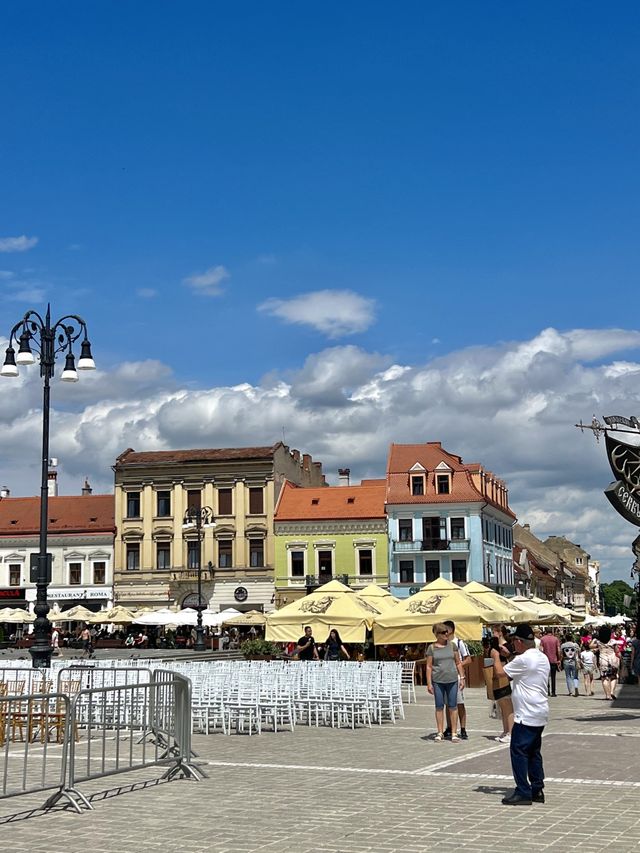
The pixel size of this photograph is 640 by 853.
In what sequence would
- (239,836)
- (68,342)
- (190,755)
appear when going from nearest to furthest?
1. (239,836)
2. (190,755)
3. (68,342)

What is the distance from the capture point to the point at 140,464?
6600cm

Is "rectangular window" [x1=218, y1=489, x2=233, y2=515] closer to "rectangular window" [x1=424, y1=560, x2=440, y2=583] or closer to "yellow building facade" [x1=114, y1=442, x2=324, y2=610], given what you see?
"yellow building facade" [x1=114, y1=442, x2=324, y2=610]

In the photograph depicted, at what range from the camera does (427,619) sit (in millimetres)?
25859

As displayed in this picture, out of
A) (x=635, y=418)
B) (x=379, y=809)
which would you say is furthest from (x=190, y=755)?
(x=635, y=418)

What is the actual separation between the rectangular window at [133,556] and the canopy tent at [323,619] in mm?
40519

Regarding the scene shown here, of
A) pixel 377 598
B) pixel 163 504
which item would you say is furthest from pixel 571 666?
pixel 163 504

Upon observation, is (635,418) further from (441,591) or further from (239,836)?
(239,836)

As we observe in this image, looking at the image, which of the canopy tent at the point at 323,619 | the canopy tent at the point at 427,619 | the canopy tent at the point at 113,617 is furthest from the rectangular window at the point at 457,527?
the canopy tent at the point at 323,619

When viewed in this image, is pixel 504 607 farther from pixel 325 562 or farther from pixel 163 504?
pixel 163 504

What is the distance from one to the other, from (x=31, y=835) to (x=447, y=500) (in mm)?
55970

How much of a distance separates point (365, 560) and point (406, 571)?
2.49 meters

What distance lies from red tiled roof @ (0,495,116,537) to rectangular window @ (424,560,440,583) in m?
19.1

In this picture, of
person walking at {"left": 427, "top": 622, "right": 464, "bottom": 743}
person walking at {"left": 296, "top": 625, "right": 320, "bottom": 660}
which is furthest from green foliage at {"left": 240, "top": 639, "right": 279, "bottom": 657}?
person walking at {"left": 427, "top": 622, "right": 464, "bottom": 743}

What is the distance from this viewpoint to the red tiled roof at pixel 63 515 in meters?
67.4
